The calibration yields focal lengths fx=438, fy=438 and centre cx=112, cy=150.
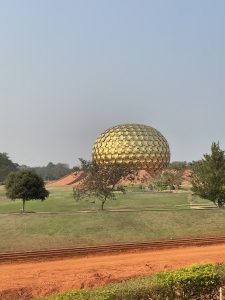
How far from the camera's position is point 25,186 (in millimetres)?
38938

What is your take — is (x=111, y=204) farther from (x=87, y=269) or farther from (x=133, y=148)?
(x=133, y=148)

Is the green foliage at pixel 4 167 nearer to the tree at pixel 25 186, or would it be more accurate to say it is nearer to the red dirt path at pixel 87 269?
the tree at pixel 25 186

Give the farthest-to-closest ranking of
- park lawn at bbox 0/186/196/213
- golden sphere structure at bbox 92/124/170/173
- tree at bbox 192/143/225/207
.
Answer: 1. golden sphere structure at bbox 92/124/170/173
2. park lawn at bbox 0/186/196/213
3. tree at bbox 192/143/225/207

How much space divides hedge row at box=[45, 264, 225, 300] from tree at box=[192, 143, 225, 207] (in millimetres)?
24228

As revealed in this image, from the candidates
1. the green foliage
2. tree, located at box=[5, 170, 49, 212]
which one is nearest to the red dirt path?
tree, located at box=[5, 170, 49, 212]

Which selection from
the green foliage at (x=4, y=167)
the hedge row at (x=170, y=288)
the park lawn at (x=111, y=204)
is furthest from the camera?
the green foliage at (x=4, y=167)

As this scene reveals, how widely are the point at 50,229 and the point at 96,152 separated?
69.6 m

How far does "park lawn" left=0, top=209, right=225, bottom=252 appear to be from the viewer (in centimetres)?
2688

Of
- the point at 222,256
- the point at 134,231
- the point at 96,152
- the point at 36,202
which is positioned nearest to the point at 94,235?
the point at 134,231

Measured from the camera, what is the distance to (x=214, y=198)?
3919 cm

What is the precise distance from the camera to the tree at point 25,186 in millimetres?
38906

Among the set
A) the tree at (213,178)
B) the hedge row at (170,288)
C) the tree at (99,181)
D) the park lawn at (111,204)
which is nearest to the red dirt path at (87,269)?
the hedge row at (170,288)

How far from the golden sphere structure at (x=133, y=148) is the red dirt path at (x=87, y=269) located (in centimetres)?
6448

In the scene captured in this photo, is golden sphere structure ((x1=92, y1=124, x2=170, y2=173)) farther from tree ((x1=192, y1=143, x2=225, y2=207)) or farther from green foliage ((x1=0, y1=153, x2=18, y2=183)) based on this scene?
tree ((x1=192, y1=143, x2=225, y2=207))
